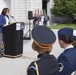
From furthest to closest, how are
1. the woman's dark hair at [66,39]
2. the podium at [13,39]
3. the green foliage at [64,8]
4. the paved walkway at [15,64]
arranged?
1. the green foliage at [64,8]
2. the podium at [13,39]
3. the paved walkway at [15,64]
4. the woman's dark hair at [66,39]

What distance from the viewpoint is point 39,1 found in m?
30.2

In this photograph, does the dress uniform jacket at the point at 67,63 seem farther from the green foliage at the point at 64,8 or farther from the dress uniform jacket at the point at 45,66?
the green foliage at the point at 64,8

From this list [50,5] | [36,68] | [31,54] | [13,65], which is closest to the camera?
[36,68]

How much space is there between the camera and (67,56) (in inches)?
116

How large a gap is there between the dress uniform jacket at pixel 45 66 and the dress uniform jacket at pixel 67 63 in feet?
0.55

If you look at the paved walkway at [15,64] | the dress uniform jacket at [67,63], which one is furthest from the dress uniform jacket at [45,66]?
the paved walkway at [15,64]

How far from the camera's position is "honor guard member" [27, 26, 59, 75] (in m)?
2.61

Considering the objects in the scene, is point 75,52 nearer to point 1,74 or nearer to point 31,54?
point 1,74

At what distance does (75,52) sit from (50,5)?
3236 centimetres

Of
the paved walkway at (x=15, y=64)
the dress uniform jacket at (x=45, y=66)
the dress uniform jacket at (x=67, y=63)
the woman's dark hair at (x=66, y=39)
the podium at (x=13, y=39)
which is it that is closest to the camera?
the dress uniform jacket at (x=45, y=66)

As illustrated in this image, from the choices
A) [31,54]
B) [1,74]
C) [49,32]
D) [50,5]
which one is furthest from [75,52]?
[50,5]

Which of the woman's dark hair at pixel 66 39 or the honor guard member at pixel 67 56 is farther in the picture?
the woman's dark hair at pixel 66 39

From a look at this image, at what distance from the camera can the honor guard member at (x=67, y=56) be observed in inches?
114

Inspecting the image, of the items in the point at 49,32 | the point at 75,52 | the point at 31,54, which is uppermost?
the point at 49,32
